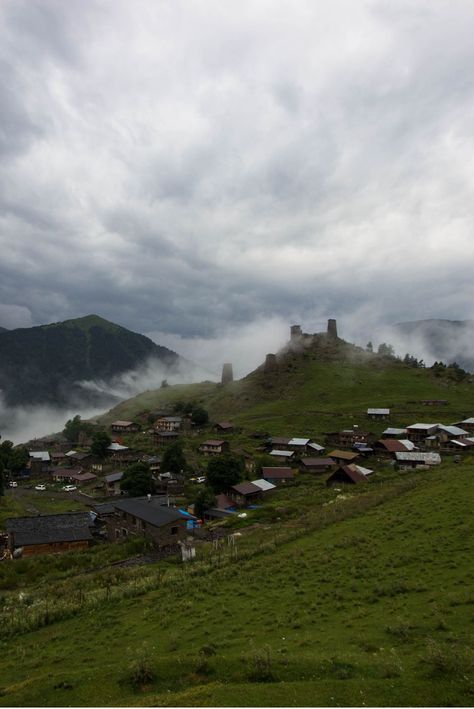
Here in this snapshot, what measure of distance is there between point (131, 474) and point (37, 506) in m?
20.3

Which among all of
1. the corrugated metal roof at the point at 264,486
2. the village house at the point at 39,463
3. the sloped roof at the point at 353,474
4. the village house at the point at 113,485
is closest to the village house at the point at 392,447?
the sloped roof at the point at 353,474

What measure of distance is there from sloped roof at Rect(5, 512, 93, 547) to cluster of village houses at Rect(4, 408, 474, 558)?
0.36 ft

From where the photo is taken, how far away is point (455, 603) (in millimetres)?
20469

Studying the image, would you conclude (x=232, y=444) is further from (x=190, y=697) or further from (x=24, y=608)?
(x=190, y=697)

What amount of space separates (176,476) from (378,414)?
6867 cm

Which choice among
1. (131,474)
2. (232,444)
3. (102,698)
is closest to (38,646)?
(102,698)

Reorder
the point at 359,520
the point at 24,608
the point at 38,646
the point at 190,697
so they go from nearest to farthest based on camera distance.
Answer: the point at 190,697 < the point at 38,646 < the point at 24,608 < the point at 359,520

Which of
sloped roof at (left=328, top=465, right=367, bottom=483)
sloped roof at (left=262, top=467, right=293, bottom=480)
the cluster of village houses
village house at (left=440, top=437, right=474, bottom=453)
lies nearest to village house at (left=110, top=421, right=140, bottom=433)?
the cluster of village houses

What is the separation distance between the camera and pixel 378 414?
5143 inches

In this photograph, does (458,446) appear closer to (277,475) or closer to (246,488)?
(277,475)

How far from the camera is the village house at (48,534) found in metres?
49.8

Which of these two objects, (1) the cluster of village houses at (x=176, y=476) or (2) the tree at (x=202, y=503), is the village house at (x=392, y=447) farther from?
(2) the tree at (x=202, y=503)

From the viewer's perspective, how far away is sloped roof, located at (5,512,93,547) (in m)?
50.4

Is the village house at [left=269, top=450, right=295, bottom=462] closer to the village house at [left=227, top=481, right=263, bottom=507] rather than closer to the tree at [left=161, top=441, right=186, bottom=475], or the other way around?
the tree at [left=161, top=441, right=186, bottom=475]
